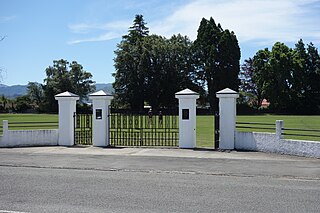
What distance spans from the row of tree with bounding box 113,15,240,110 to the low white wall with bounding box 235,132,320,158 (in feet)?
195

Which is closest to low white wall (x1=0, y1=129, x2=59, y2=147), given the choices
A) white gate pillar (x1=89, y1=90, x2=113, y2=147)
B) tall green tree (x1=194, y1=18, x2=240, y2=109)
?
white gate pillar (x1=89, y1=90, x2=113, y2=147)

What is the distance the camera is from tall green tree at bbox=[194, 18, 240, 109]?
7862 centimetres

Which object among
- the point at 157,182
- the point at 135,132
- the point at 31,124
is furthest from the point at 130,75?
the point at 157,182

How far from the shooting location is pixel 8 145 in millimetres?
18656

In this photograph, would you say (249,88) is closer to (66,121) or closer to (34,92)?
(34,92)

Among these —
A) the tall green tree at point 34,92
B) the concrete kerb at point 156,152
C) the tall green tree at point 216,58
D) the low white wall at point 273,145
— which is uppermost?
the tall green tree at point 216,58

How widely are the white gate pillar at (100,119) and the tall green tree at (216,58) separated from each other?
59159mm

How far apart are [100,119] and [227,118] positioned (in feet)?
17.7

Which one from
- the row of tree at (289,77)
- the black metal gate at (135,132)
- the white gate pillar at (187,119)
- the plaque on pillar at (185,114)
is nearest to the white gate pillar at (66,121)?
the black metal gate at (135,132)

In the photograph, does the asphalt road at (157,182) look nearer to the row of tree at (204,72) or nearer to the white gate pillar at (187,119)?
the white gate pillar at (187,119)

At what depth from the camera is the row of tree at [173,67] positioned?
7719cm

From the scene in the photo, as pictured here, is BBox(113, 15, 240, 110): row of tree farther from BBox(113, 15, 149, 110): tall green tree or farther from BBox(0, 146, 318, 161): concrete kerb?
BBox(0, 146, 318, 161): concrete kerb

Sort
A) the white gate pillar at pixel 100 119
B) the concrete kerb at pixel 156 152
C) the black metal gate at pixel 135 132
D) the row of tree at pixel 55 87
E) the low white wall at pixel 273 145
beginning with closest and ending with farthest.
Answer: the low white wall at pixel 273 145 → the concrete kerb at pixel 156 152 → the white gate pillar at pixel 100 119 → the black metal gate at pixel 135 132 → the row of tree at pixel 55 87

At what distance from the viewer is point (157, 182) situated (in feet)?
34.3
